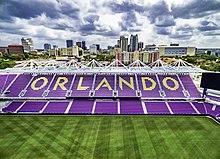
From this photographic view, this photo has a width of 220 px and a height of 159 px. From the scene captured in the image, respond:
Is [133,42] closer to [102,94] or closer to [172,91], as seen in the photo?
[172,91]

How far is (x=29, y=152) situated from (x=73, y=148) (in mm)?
3441

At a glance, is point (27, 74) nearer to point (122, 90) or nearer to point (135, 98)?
point (122, 90)

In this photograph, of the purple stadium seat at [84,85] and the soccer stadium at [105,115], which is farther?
the purple stadium seat at [84,85]

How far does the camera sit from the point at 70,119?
17375 millimetres

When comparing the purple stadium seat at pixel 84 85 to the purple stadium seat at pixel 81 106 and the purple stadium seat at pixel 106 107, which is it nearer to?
the purple stadium seat at pixel 81 106

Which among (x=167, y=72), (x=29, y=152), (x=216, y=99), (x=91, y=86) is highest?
(x=167, y=72)

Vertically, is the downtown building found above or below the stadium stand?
above

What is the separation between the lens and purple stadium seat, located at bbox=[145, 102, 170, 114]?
19172 millimetres

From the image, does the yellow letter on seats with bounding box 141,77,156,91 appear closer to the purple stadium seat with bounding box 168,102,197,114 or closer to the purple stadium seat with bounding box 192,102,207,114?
the purple stadium seat with bounding box 168,102,197,114

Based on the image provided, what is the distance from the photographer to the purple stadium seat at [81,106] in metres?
19.5

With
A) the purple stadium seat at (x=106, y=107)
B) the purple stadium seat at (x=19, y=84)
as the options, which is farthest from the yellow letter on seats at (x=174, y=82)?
the purple stadium seat at (x=19, y=84)

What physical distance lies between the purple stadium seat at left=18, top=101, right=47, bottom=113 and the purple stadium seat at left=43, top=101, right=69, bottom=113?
0.98 metres

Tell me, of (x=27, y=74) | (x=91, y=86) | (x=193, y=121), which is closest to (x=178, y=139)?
(x=193, y=121)

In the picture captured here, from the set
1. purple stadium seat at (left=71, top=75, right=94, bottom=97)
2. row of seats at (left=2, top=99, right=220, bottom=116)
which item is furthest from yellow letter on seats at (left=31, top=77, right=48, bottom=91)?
purple stadium seat at (left=71, top=75, right=94, bottom=97)
